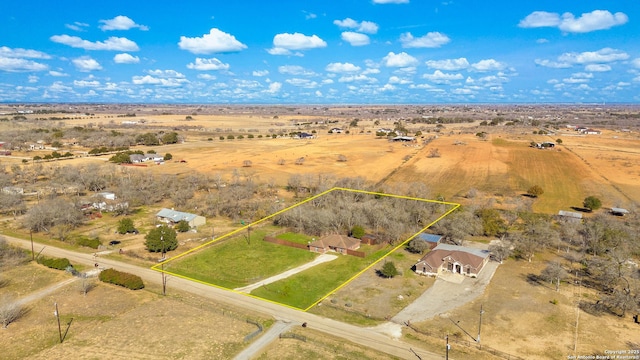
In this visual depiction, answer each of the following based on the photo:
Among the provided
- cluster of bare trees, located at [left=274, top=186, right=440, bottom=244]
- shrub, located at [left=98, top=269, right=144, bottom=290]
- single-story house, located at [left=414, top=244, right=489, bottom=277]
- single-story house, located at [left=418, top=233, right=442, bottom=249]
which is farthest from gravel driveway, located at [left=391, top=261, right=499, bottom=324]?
shrub, located at [left=98, top=269, right=144, bottom=290]

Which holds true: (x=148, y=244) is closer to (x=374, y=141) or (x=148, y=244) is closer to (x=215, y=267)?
(x=215, y=267)

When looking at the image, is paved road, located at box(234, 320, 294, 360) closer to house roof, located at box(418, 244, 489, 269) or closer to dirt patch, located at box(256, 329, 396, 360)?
dirt patch, located at box(256, 329, 396, 360)

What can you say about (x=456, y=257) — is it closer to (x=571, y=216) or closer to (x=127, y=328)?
(x=571, y=216)

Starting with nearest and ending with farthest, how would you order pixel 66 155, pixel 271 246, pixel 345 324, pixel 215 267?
pixel 345 324 < pixel 215 267 < pixel 271 246 < pixel 66 155

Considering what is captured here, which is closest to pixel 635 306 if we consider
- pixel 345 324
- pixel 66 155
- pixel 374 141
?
pixel 345 324

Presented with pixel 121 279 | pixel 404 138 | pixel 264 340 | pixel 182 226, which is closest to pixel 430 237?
pixel 264 340

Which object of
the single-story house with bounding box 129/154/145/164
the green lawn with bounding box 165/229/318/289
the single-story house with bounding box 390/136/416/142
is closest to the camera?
the green lawn with bounding box 165/229/318/289
